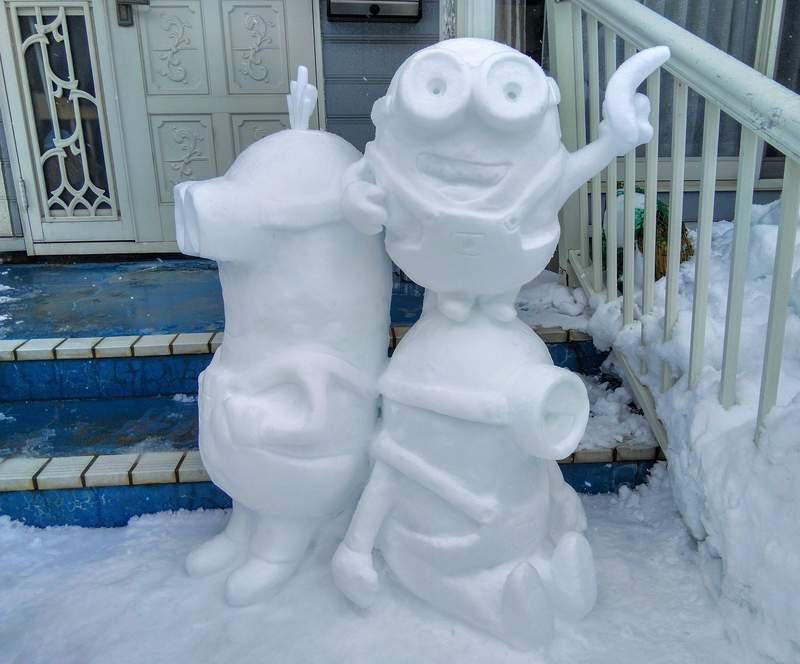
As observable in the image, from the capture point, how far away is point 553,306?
2523 mm

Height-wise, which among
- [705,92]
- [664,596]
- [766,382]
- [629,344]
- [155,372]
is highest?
[705,92]

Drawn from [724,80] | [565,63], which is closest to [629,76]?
[724,80]

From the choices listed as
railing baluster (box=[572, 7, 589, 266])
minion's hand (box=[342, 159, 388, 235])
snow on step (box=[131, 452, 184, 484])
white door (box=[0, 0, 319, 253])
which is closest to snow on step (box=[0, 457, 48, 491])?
snow on step (box=[131, 452, 184, 484])

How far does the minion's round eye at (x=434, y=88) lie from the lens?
1.11 metres

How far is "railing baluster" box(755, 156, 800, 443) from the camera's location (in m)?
1.37

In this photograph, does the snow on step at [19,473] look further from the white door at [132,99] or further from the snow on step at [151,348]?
the white door at [132,99]

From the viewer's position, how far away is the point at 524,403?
120 cm

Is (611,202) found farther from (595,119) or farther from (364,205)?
(364,205)

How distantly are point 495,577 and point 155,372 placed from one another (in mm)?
1501

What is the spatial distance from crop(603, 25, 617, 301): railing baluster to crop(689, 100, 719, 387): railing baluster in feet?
1.39

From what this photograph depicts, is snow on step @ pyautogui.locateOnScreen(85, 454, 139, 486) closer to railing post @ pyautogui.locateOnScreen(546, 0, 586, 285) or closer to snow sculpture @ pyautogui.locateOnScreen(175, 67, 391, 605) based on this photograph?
snow sculpture @ pyautogui.locateOnScreen(175, 67, 391, 605)

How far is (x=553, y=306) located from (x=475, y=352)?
1.33 m

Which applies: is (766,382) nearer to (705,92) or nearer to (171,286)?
(705,92)

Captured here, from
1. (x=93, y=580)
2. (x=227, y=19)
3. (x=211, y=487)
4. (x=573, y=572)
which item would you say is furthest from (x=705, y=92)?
(x=227, y=19)
